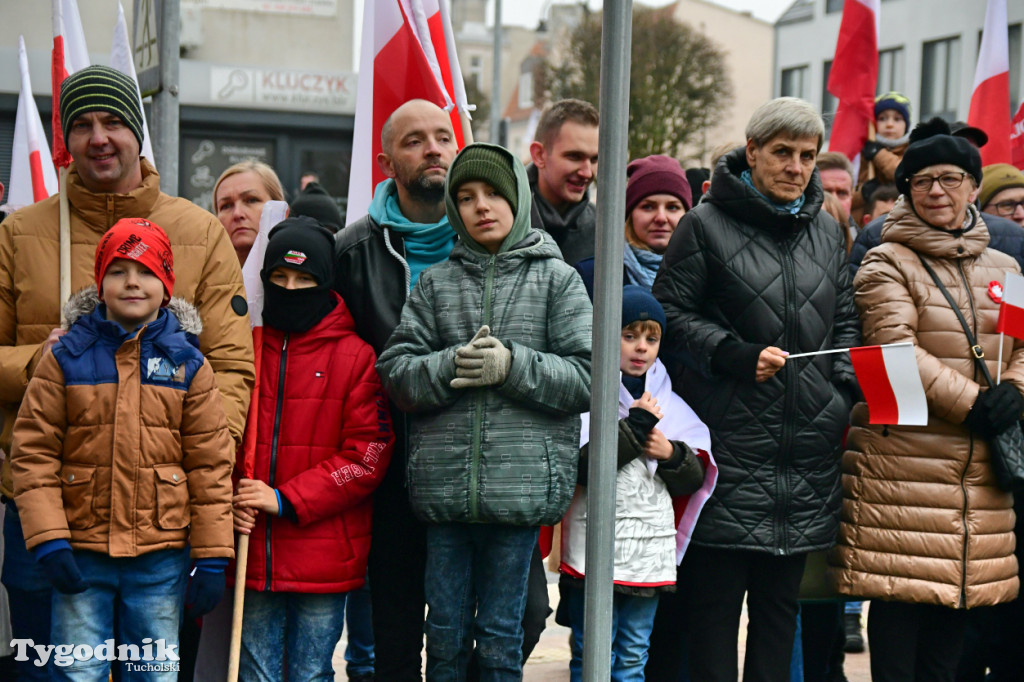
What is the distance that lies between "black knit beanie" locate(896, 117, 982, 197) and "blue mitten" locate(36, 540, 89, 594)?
330cm

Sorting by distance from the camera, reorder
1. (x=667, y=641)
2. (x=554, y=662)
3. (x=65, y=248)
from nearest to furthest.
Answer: (x=65, y=248) → (x=667, y=641) → (x=554, y=662)

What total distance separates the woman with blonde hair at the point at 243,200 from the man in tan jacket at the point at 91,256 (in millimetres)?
1327

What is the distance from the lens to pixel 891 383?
13.9ft

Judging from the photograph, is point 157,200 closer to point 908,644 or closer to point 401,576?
point 401,576

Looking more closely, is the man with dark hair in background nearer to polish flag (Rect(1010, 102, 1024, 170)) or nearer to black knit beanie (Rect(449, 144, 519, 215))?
black knit beanie (Rect(449, 144, 519, 215))

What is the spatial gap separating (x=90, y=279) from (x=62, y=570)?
999mm

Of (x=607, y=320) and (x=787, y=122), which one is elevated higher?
(x=787, y=122)

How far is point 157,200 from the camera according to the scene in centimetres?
419

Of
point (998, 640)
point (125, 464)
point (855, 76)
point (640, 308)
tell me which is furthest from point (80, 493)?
point (855, 76)

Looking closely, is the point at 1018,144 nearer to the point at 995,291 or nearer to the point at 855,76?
the point at 855,76

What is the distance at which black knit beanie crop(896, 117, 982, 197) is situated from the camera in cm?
459

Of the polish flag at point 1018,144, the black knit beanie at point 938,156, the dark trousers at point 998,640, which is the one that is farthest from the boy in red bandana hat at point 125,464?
the polish flag at point 1018,144

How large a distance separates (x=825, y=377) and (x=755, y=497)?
51 centimetres

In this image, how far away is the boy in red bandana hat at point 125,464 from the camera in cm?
368
